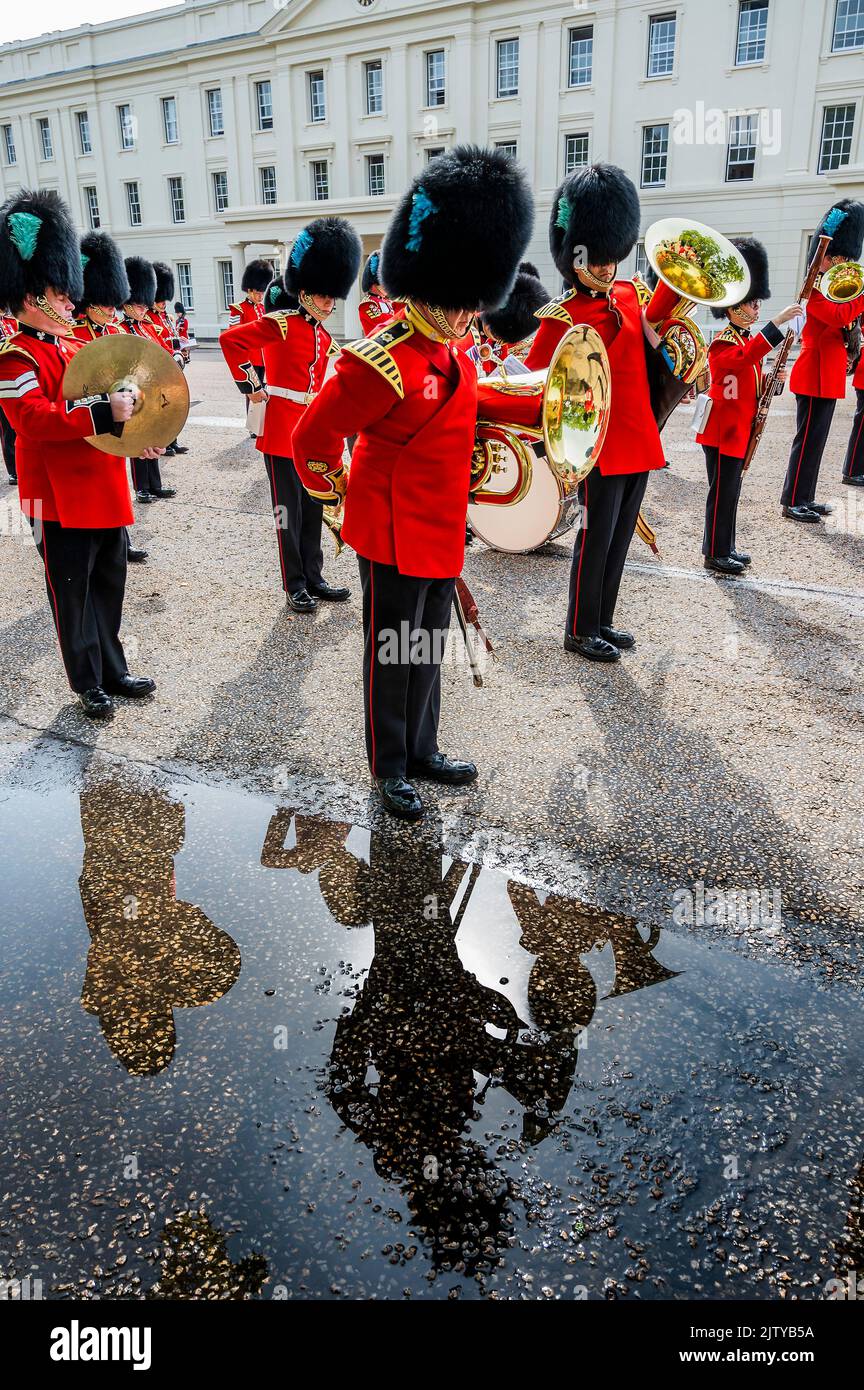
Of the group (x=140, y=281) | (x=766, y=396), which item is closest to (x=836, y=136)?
(x=140, y=281)

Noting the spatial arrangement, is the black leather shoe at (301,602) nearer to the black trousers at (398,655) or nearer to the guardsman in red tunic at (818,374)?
the black trousers at (398,655)

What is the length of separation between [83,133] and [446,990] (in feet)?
161

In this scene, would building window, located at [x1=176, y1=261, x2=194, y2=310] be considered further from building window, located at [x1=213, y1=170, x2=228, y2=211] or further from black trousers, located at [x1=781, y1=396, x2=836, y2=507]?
black trousers, located at [x1=781, y1=396, x2=836, y2=507]

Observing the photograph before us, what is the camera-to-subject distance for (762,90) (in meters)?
26.0

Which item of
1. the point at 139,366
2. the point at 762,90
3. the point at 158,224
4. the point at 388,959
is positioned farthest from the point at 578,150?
the point at 388,959

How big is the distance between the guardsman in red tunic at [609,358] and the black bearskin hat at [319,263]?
143 centimetres

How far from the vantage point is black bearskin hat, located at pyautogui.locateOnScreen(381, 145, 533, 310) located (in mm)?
2877

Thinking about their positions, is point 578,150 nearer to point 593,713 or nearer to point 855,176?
point 855,176

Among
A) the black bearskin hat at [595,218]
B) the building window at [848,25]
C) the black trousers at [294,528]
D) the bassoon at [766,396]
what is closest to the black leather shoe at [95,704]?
the black trousers at [294,528]

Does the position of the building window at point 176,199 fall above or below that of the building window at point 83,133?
below

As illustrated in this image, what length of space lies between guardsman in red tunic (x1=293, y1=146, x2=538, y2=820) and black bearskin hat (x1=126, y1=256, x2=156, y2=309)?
23.2 ft

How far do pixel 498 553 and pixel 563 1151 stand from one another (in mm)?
5126

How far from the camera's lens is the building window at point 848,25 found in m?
24.5

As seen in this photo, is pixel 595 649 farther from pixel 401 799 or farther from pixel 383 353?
pixel 383 353
